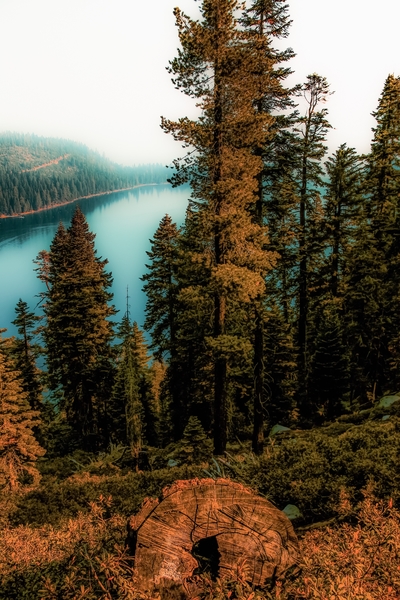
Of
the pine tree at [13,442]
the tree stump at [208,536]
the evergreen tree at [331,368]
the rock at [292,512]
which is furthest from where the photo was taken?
the evergreen tree at [331,368]

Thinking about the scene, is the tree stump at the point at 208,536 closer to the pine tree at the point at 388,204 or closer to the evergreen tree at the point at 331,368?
the pine tree at the point at 388,204

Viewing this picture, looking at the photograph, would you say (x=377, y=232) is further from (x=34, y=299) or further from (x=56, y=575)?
(x=34, y=299)

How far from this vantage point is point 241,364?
16.2m

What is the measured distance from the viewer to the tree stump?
343 centimetres

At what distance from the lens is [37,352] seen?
2666cm

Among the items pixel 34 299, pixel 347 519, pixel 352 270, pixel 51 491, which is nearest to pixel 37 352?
pixel 51 491

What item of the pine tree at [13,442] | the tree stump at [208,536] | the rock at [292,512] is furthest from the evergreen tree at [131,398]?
the tree stump at [208,536]

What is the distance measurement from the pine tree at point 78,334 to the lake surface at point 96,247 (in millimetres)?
5391

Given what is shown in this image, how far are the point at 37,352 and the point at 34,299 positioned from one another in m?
48.7

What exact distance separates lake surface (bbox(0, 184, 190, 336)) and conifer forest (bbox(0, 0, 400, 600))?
39.4ft

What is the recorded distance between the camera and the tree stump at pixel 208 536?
3.43 metres

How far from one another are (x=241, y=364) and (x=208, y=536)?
12.8 m

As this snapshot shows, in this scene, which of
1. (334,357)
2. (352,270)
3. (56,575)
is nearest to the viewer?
(56,575)

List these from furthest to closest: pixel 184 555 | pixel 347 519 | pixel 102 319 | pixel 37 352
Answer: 1. pixel 37 352
2. pixel 102 319
3. pixel 347 519
4. pixel 184 555
